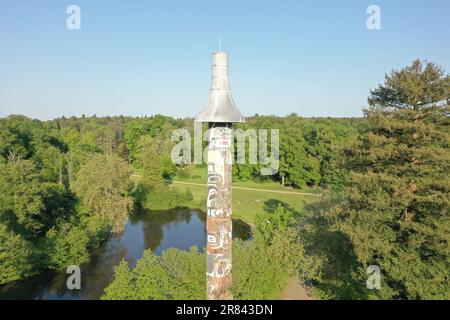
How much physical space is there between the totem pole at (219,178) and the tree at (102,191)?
23682 mm

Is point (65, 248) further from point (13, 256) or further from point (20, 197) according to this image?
point (20, 197)

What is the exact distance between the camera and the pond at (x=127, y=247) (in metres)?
22.5

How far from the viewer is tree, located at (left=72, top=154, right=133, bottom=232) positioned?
30.9 m

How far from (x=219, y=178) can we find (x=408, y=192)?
950cm

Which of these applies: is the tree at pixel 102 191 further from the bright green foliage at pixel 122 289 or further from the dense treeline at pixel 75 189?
the bright green foliage at pixel 122 289

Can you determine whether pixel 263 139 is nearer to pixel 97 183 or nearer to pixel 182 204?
pixel 182 204

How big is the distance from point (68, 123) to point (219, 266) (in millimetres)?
110073

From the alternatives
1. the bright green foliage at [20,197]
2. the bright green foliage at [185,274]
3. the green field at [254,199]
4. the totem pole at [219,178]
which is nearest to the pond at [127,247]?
the green field at [254,199]

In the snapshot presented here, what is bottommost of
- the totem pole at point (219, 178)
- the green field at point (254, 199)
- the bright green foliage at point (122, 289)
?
the green field at point (254, 199)

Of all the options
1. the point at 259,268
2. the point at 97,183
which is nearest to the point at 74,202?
the point at 97,183

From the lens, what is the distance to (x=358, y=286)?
17.3m

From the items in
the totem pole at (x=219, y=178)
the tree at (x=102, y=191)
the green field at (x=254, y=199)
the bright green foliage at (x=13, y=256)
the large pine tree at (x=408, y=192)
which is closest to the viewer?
the totem pole at (x=219, y=178)

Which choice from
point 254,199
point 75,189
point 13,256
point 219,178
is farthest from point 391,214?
point 254,199

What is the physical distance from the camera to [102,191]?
104ft
